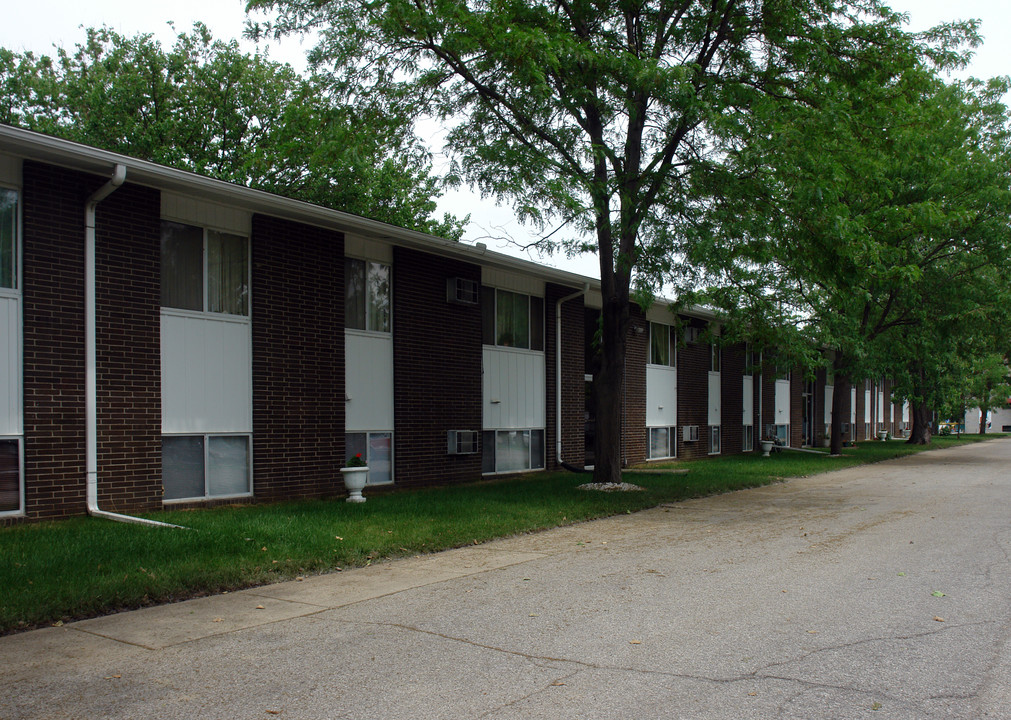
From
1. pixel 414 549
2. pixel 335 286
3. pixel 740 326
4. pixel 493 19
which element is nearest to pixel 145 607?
pixel 414 549

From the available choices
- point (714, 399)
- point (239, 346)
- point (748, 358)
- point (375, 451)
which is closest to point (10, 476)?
point (239, 346)

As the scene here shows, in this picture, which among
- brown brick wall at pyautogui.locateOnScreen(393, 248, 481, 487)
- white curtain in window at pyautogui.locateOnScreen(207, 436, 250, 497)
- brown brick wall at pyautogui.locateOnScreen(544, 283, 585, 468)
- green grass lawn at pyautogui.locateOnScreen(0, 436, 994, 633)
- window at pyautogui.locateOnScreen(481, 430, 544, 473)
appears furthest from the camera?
brown brick wall at pyautogui.locateOnScreen(544, 283, 585, 468)

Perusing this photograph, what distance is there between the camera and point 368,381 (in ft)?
48.6

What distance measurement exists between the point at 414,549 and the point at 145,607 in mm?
3240

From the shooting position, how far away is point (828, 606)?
21.6ft

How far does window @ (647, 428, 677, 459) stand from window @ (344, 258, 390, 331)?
1144 cm

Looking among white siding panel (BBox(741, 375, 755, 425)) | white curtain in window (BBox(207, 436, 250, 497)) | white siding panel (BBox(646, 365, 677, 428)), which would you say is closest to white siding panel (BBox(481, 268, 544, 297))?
white siding panel (BBox(646, 365, 677, 428))

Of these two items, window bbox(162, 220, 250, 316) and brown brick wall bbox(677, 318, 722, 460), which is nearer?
window bbox(162, 220, 250, 316)

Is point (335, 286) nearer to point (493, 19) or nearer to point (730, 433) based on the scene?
point (493, 19)

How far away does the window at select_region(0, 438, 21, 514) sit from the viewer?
9.85 meters

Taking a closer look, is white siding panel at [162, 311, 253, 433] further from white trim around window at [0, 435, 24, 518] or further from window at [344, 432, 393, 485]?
window at [344, 432, 393, 485]

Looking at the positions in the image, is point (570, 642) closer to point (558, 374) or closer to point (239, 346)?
point (239, 346)

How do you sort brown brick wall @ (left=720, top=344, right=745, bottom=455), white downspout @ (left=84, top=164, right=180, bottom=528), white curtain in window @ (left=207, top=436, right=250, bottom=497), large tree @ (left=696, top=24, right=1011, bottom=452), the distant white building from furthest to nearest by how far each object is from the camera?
1. the distant white building
2. brown brick wall @ (left=720, top=344, right=745, bottom=455)
3. large tree @ (left=696, top=24, right=1011, bottom=452)
4. white curtain in window @ (left=207, top=436, right=250, bottom=497)
5. white downspout @ (left=84, top=164, right=180, bottom=528)

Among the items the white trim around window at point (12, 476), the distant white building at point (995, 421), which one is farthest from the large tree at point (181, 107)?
the distant white building at point (995, 421)
